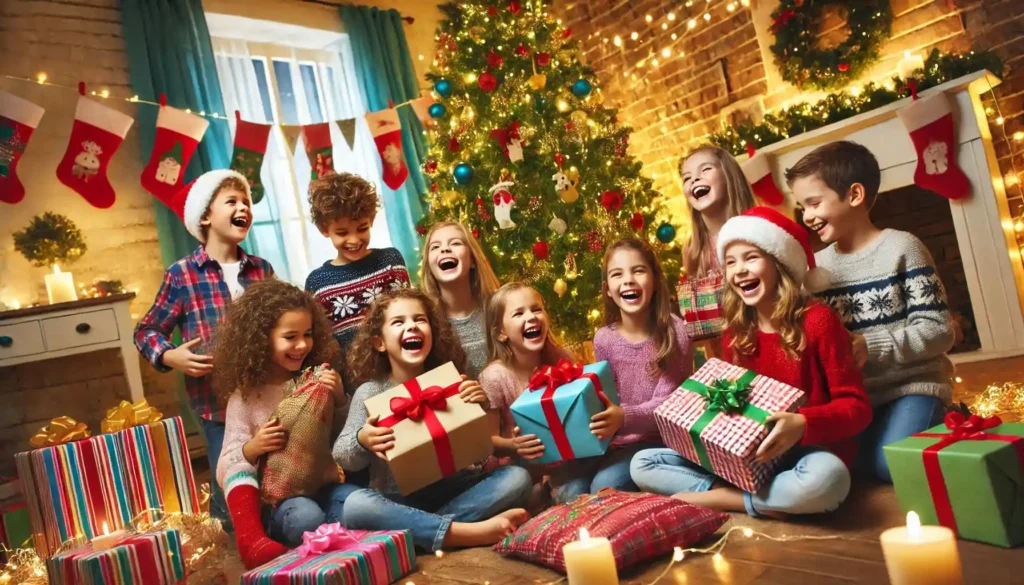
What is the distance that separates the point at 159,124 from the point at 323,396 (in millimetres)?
2739

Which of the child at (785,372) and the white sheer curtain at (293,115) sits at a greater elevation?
the white sheer curtain at (293,115)

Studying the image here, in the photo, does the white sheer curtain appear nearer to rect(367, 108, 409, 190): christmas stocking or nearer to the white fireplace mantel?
rect(367, 108, 409, 190): christmas stocking

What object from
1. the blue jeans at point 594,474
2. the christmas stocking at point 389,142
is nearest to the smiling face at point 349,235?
the blue jeans at point 594,474

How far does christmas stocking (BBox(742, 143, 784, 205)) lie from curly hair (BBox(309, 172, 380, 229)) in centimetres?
254

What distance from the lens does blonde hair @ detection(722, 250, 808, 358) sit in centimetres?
197

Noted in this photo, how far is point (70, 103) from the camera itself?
4500 mm

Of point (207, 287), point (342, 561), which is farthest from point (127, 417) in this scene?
point (342, 561)

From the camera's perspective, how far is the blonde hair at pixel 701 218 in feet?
8.61

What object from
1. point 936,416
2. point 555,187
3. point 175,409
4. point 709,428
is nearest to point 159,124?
point 175,409

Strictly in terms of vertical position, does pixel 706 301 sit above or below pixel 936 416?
above

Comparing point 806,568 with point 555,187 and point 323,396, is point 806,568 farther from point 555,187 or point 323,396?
point 555,187

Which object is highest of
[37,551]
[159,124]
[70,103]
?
[70,103]

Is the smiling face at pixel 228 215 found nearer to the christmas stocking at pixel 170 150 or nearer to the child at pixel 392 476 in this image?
the child at pixel 392 476

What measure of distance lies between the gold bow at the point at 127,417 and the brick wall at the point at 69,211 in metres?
1.86
